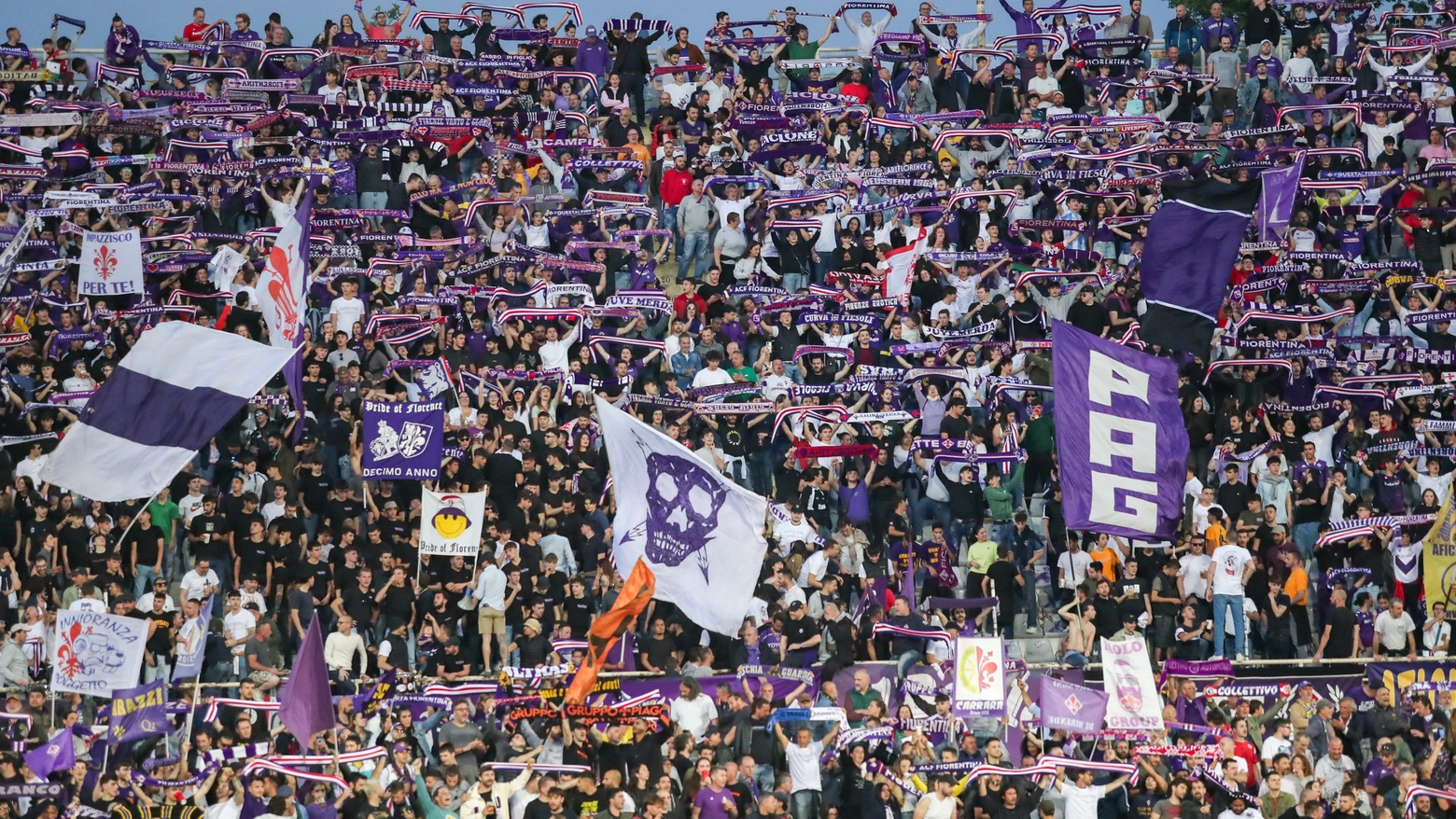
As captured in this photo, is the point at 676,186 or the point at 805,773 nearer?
the point at 805,773

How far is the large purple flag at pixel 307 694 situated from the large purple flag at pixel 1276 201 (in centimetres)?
1357

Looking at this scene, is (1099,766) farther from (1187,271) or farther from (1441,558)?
(1187,271)

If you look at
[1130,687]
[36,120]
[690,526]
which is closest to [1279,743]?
[1130,687]

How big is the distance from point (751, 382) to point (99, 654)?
25.8ft

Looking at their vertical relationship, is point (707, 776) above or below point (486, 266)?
below

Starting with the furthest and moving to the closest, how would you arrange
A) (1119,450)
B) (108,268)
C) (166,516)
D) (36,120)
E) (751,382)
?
(36,120) → (108,268) → (751,382) → (166,516) → (1119,450)

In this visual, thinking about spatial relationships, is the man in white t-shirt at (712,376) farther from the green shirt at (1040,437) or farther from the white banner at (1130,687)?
the white banner at (1130,687)

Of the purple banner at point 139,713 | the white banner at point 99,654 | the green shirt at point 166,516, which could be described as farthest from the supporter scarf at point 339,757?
the green shirt at point 166,516

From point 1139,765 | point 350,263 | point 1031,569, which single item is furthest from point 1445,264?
point 350,263

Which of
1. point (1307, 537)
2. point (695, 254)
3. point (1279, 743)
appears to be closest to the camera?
point (1279, 743)

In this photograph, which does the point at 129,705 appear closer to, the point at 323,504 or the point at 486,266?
the point at 323,504

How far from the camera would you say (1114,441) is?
61.2 feet

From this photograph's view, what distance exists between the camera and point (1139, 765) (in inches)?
789

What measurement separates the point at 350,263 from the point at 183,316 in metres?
2.20
